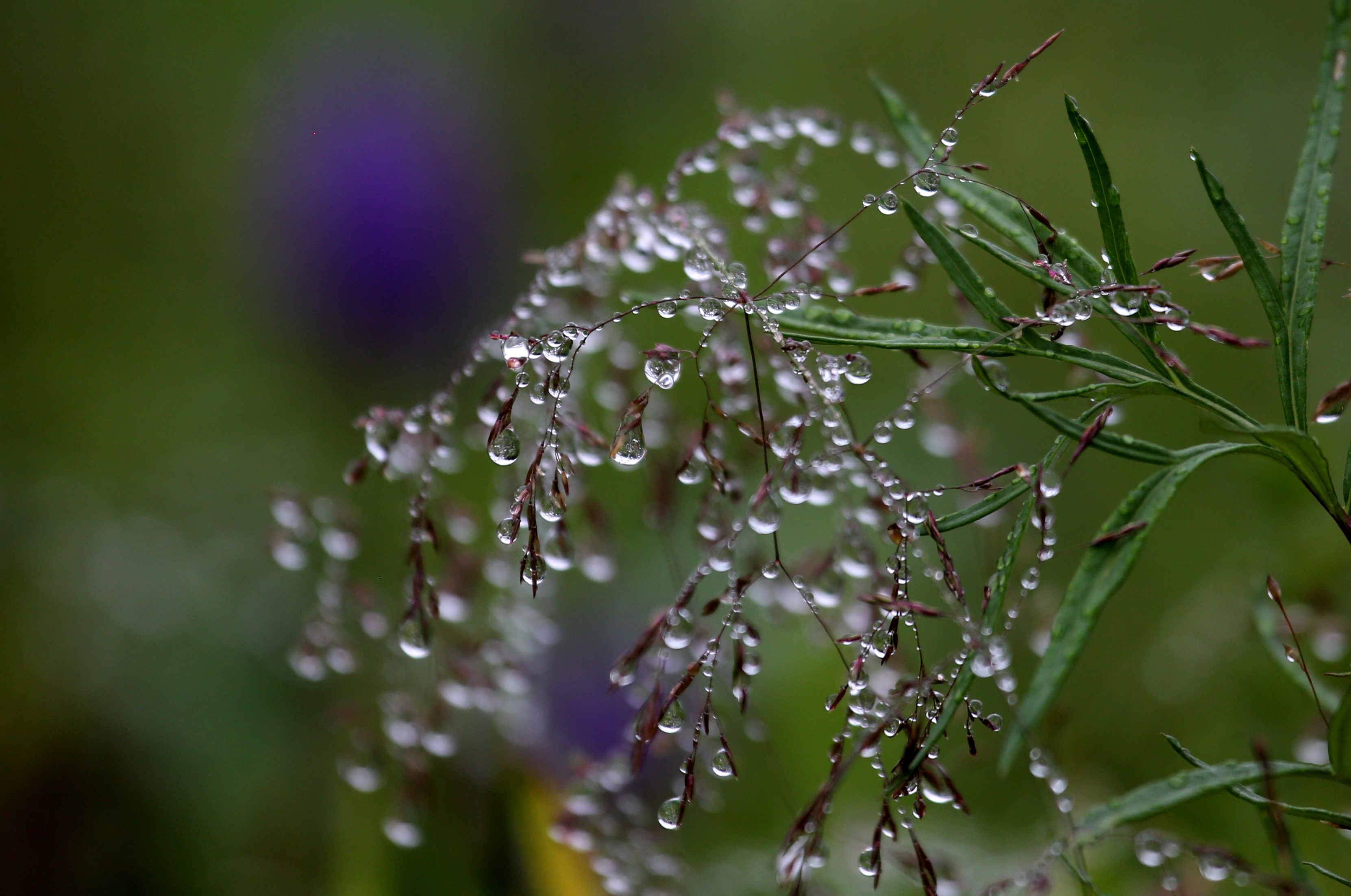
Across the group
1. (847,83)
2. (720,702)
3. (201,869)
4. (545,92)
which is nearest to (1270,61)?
(847,83)

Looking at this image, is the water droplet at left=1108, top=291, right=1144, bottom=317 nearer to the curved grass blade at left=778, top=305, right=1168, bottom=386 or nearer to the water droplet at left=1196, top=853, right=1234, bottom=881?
the curved grass blade at left=778, top=305, right=1168, bottom=386

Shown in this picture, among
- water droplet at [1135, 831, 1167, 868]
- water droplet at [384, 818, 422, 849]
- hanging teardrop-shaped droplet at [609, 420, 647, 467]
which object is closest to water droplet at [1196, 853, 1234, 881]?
→ water droplet at [1135, 831, 1167, 868]

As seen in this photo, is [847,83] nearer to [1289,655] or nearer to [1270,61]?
[1270,61]

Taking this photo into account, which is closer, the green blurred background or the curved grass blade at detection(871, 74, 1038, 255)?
the curved grass blade at detection(871, 74, 1038, 255)

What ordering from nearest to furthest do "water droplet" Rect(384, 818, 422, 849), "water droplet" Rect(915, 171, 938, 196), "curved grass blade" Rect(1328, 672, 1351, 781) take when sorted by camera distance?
1. "curved grass blade" Rect(1328, 672, 1351, 781)
2. "water droplet" Rect(915, 171, 938, 196)
3. "water droplet" Rect(384, 818, 422, 849)

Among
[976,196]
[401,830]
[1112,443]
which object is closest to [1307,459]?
[1112,443]

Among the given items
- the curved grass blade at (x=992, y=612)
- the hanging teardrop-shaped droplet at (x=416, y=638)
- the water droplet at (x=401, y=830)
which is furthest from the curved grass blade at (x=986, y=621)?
the water droplet at (x=401, y=830)
